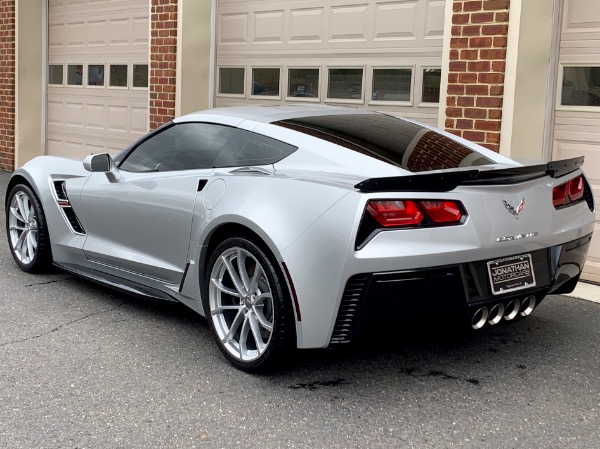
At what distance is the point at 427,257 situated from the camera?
11.6 feet

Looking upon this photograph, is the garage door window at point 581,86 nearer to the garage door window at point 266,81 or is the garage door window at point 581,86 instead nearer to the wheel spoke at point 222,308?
the garage door window at point 266,81

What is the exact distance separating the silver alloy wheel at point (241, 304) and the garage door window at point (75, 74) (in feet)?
28.4

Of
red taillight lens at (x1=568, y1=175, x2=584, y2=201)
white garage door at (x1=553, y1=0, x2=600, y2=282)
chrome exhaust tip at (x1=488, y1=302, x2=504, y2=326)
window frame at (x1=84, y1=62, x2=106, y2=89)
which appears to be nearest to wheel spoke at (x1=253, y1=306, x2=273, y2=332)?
chrome exhaust tip at (x1=488, y1=302, x2=504, y2=326)

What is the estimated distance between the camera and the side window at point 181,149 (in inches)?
183

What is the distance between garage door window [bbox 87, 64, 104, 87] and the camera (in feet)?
37.7

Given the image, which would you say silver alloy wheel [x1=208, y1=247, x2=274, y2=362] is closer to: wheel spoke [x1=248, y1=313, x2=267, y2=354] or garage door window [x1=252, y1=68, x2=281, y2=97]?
wheel spoke [x1=248, y1=313, x2=267, y2=354]

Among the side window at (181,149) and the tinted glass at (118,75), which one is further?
the tinted glass at (118,75)

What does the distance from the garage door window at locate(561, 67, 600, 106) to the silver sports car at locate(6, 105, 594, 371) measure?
215 centimetres

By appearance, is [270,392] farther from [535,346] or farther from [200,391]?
[535,346]

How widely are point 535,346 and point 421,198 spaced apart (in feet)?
5.16

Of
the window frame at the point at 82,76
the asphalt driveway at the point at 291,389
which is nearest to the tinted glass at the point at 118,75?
the window frame at the point at 82,76

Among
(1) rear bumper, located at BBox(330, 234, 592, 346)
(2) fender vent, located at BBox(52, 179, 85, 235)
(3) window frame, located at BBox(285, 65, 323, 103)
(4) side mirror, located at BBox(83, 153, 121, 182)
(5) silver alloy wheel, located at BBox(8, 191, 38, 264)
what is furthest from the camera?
(3) window frame, located at BBox(285, 65, 323, 103)

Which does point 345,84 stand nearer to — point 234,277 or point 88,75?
point 234,277

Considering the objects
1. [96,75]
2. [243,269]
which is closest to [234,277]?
[243,269]
